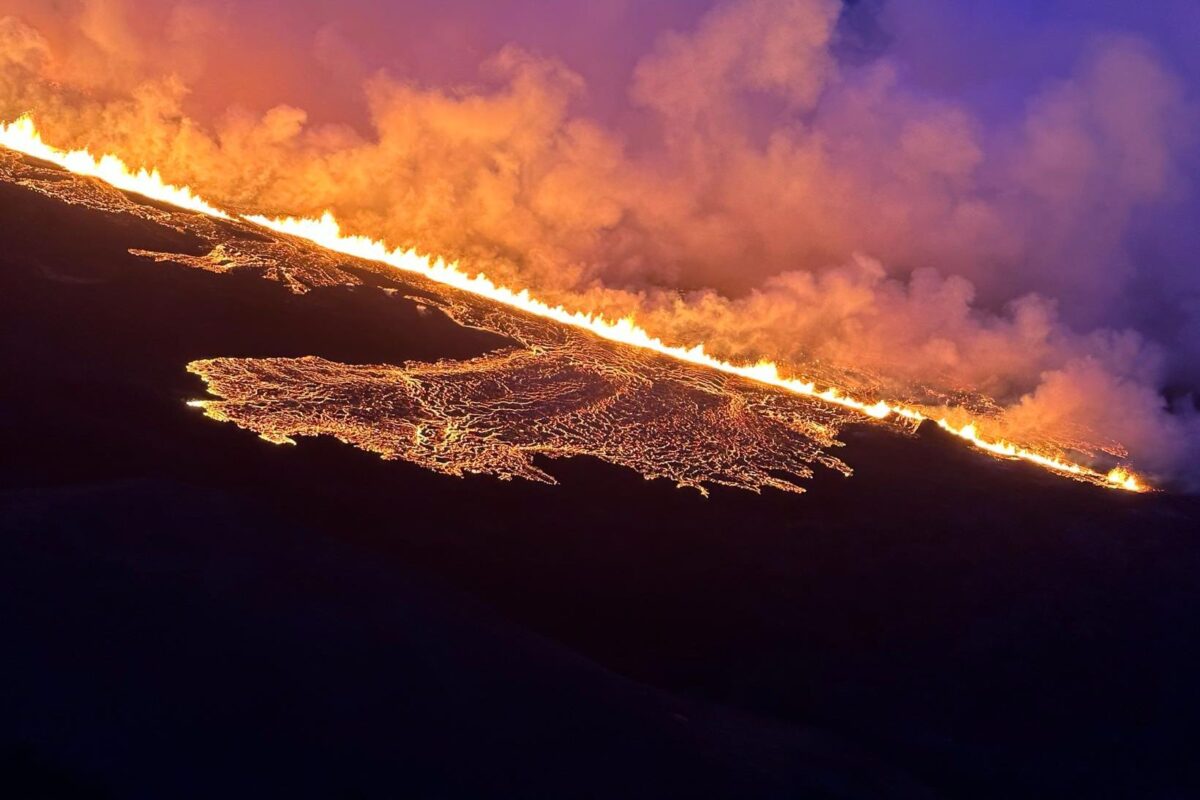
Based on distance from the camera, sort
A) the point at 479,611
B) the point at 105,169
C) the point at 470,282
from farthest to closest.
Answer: the point at 105,169 < the point at 470,282 < the point at 479,611

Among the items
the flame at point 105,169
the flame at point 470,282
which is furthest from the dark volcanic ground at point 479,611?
the flame at point 105,169

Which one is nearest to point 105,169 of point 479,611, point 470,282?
point 470,282

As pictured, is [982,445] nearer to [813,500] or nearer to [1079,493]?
[1079,493]

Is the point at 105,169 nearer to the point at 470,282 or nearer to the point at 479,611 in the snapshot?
the point at 470,282

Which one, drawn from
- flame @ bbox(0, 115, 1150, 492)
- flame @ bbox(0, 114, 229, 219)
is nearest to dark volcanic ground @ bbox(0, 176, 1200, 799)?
flame @ bbox(0, 115, 1150, 492)

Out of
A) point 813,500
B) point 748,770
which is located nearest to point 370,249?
point 813,500

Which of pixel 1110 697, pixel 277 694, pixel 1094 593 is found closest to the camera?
pixel 277 694

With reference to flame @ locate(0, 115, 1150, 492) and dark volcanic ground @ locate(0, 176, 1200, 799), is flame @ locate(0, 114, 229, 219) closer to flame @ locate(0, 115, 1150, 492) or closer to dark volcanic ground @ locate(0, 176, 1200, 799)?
flame @ locate(0, 115, 1150, 492)
